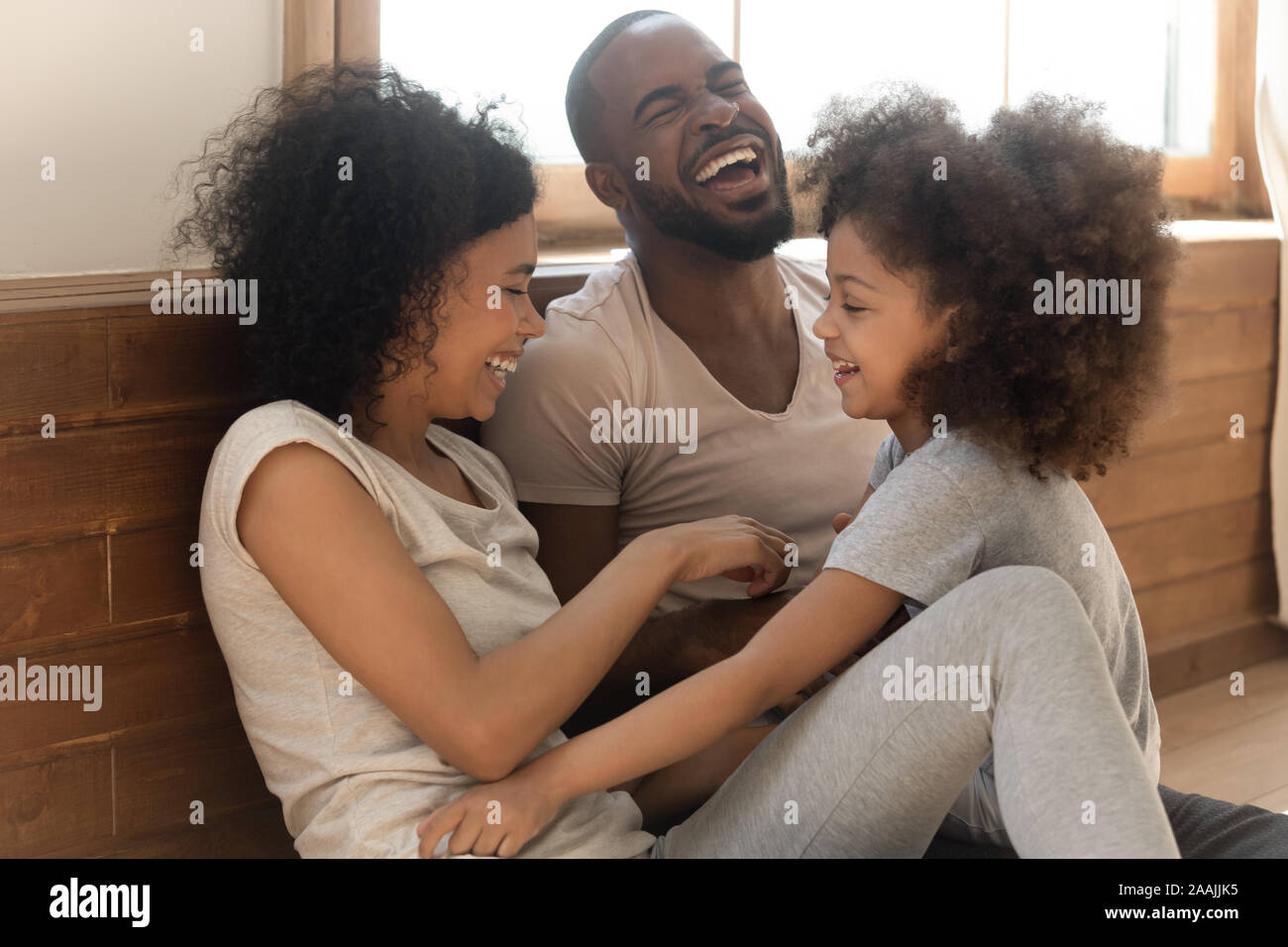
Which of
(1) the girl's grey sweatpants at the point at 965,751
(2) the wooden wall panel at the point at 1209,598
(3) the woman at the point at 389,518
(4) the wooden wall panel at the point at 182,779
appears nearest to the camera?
(1) the girl's grey sweatpants at the point at 965,751

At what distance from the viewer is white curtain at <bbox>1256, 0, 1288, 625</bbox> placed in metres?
2.54

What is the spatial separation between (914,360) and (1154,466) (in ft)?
4.18

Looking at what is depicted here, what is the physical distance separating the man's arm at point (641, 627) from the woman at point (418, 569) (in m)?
0.13

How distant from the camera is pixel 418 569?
1.11 m

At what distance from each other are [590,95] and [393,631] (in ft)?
3.36

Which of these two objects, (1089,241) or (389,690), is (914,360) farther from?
(389,690)

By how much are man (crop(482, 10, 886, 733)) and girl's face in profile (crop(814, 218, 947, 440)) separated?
0.31m

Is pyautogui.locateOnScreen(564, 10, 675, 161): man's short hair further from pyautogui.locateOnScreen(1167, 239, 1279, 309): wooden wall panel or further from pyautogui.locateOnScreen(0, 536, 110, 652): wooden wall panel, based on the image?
pyautogui.locateOnScreen(1167, 239, 1279, 309): wooden wall panel

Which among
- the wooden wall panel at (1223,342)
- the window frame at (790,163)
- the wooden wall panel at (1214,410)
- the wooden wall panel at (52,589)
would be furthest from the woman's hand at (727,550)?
the wooden wall panel at (1223,342)

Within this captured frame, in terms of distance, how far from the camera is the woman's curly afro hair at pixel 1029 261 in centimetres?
122

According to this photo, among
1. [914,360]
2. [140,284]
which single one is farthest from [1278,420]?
[140,284]

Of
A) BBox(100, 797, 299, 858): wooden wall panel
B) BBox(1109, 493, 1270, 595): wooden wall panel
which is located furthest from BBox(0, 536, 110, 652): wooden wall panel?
BBox(1109, 493, 1270, 595): wooden wall panel

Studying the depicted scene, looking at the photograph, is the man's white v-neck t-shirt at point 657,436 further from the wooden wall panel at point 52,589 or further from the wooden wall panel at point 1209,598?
the wooden wall panel at point 1209,598

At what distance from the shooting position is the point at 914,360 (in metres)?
1.28
